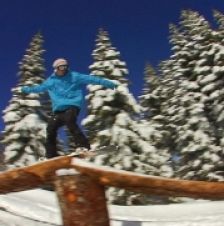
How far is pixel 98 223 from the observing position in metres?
4.52

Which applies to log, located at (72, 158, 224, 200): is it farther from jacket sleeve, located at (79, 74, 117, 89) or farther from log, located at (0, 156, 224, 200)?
jacket sleeve, located at (79, 74, 117, 89)

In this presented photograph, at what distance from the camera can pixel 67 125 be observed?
8.39 m

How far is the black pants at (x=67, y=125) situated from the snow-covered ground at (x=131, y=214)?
1.57 meters

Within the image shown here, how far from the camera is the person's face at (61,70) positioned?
834 centimetres

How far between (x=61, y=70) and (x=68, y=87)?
1.15ft

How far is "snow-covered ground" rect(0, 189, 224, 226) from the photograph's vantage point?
5766 mm

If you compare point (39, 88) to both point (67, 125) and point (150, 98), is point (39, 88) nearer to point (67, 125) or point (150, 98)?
point (67, 125)

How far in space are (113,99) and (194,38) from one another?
1127 cm

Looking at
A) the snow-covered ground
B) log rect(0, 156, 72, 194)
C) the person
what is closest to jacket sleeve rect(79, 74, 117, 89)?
the person

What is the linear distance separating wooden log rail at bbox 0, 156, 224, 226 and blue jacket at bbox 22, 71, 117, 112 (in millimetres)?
3830

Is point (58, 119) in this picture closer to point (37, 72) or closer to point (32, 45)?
point (37, 72)

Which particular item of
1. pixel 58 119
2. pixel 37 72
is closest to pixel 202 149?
pixel 37 72

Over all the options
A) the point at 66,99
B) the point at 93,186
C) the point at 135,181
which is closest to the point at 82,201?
the point at 93,186

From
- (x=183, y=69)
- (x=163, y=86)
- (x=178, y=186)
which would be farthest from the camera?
(x=163, y=86)
